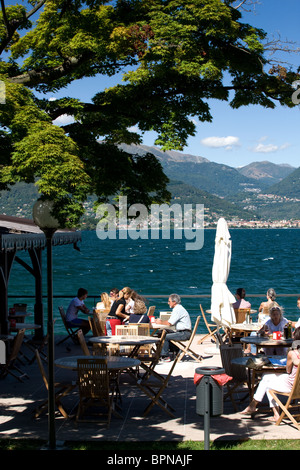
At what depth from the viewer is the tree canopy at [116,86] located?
6645 millimetres

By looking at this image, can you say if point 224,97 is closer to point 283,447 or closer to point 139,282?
point 283,447

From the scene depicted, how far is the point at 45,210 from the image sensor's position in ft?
21.3

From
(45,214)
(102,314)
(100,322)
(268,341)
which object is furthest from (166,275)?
(45,214)

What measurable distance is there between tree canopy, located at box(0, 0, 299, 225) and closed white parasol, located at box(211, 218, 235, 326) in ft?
10.5

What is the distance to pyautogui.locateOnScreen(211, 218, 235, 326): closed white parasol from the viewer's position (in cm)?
1101

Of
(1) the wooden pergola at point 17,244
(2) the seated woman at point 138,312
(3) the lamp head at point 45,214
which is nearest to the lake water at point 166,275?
(1) the wooden pergola at point 17,244

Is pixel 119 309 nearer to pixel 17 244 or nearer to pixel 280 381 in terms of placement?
pixel 17 244

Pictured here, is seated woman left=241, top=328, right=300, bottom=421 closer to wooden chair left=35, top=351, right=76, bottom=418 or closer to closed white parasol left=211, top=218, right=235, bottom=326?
wooden chair left=35, top=351, right=76, bottom=418

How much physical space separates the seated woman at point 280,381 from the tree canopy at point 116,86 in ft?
8.36

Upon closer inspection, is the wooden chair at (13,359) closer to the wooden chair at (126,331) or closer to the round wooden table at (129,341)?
the round wooden table at (129,341)

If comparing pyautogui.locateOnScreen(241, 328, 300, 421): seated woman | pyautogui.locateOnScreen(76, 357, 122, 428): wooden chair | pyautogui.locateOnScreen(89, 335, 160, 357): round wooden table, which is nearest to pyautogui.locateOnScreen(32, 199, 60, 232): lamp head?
pyautogui.locateOnScreen(76, 357, 122, 428): wooden chair

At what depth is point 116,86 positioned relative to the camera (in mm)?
7984

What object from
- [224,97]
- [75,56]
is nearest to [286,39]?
[224,97]
